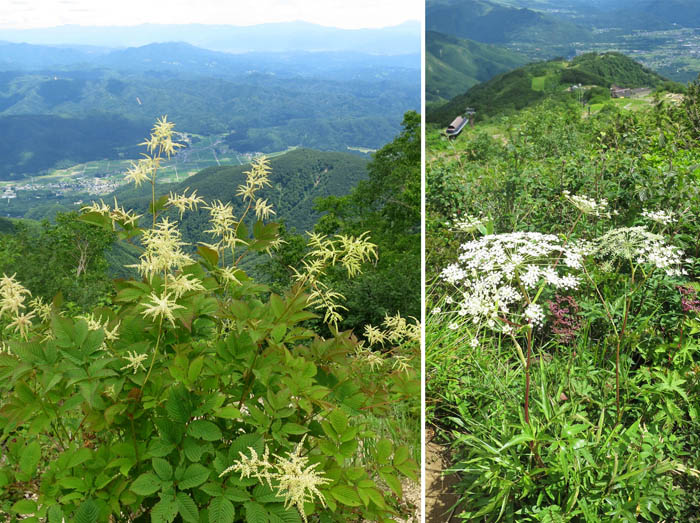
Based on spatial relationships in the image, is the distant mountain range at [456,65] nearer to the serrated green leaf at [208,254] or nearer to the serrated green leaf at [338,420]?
the serrated green leaf at [208,254]

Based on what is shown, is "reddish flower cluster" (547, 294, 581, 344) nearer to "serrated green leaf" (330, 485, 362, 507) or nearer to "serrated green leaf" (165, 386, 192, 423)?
"serrated green leaf" (330, 485, 362, 507)

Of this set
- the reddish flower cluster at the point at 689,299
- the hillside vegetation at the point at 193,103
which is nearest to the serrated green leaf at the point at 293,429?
the reddish flower cluster at the point at 689,299

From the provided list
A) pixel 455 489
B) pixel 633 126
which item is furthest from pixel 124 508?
pixel 633 126

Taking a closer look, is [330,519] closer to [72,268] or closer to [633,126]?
[633,126]

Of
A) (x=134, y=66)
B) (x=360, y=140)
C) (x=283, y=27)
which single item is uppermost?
(x=283, y=27)

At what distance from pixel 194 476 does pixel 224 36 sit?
13.9m

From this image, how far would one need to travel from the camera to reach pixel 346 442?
1168 mm

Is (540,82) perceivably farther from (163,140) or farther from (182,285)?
(182,285)

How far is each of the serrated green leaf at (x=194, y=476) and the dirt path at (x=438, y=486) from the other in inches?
38.2

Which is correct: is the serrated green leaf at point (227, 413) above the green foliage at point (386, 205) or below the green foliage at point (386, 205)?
above

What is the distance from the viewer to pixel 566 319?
2.13 m

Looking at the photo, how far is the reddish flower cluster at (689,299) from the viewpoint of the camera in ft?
6.32

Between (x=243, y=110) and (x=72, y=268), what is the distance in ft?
62.9

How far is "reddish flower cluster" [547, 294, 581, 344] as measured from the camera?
2.03 m
